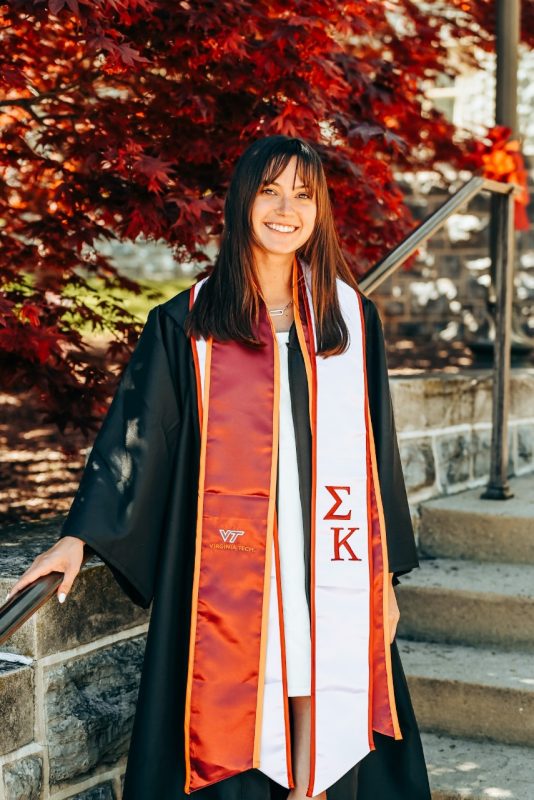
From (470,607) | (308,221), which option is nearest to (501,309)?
(470,607)

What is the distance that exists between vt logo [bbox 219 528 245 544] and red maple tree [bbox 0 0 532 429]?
891mm

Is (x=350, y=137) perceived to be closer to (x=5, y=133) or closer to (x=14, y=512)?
(x=5, y=133)

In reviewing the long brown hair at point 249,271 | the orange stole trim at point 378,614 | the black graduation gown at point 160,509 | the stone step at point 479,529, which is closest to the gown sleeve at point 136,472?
the black graduation gown at point 160,509

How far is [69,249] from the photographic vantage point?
359 cm

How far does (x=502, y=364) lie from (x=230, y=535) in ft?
6.60

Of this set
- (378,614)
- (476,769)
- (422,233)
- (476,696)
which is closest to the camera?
(378,614)

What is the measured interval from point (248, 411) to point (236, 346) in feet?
0.52

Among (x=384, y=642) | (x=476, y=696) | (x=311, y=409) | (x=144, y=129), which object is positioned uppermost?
(x=144, y=129)

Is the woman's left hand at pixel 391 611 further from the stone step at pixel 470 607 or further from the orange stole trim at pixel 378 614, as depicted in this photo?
the stone step at pixel 470 607

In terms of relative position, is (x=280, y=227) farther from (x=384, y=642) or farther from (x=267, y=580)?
(x=384, y=642)

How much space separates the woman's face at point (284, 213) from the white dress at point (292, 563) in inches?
14.0

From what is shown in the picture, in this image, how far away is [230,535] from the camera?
2.56 metres

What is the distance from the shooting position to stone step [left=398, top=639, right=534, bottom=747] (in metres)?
3.31

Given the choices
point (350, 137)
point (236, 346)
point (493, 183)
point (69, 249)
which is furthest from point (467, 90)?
point (236, 346)
